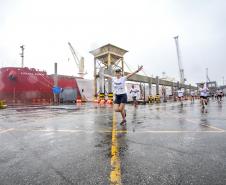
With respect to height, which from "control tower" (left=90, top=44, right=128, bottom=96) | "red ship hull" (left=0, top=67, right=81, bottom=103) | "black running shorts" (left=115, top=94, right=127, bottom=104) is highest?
"control tower" (left=90, top=44, right=128, bottom=96)

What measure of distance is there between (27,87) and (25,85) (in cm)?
44

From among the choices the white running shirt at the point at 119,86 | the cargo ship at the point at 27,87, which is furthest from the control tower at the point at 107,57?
the white running shirt at the point at 119,86

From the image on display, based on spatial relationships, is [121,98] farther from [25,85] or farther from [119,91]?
[25,85]

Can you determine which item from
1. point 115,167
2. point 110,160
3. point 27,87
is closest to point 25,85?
point 27,87

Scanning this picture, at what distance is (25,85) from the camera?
104 feet

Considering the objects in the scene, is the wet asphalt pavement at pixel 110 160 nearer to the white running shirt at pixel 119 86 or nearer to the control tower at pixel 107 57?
the white running shirt at pixel 119 86

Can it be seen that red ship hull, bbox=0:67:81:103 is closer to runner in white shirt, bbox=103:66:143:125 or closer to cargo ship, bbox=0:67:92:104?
cargo ship, bbox=0:67:92:104

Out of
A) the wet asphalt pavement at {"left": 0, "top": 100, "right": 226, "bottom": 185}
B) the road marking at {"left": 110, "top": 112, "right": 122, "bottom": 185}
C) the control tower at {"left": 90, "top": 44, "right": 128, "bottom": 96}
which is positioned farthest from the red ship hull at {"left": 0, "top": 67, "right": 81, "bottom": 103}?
the road marking at {"left": 110, "top": 112, "right": 122, "bottom": 185}

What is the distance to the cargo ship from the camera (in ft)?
101

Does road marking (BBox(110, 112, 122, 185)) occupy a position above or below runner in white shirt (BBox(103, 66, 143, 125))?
below

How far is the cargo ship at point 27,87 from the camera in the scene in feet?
101

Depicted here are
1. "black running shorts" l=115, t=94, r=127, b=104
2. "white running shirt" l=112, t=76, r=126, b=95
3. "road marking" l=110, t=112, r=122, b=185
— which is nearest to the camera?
"road marking" l=110, t=112, r=122, b=185

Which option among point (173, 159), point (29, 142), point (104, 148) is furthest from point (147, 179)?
point (29, 142)

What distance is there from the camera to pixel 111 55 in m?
39.6
